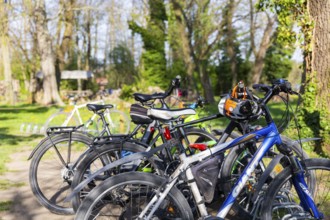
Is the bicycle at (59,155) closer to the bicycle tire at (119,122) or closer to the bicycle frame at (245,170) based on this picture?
the bicycle frame at (245,170)

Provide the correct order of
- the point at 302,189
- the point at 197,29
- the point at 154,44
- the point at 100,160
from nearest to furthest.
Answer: the point at 302,189 → the point at 100,160 → the point at 197,29 → the point at 154,44

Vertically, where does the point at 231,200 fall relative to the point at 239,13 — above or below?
below

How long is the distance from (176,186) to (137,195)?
0.30 metres

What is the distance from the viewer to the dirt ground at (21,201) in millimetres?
3682

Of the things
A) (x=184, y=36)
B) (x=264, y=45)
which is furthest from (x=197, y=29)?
(x=264, y=45)

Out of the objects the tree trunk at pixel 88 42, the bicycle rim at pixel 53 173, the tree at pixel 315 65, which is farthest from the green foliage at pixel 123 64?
the bicycle rim at pixel 53 173

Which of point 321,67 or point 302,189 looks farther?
point 321,67

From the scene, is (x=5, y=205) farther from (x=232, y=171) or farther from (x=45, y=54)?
(x=45, y=54)

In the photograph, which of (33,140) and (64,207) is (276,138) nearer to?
(64,207)

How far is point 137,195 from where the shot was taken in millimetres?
2623

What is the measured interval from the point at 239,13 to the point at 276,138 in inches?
725

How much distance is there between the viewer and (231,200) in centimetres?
271

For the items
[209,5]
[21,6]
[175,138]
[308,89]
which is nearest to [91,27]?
[21,6]

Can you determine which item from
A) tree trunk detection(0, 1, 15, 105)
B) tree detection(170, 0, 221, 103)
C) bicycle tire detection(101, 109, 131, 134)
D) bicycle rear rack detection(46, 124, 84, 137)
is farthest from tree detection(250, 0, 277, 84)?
bicycle rear rack detection(46, 124, 84, 137)
